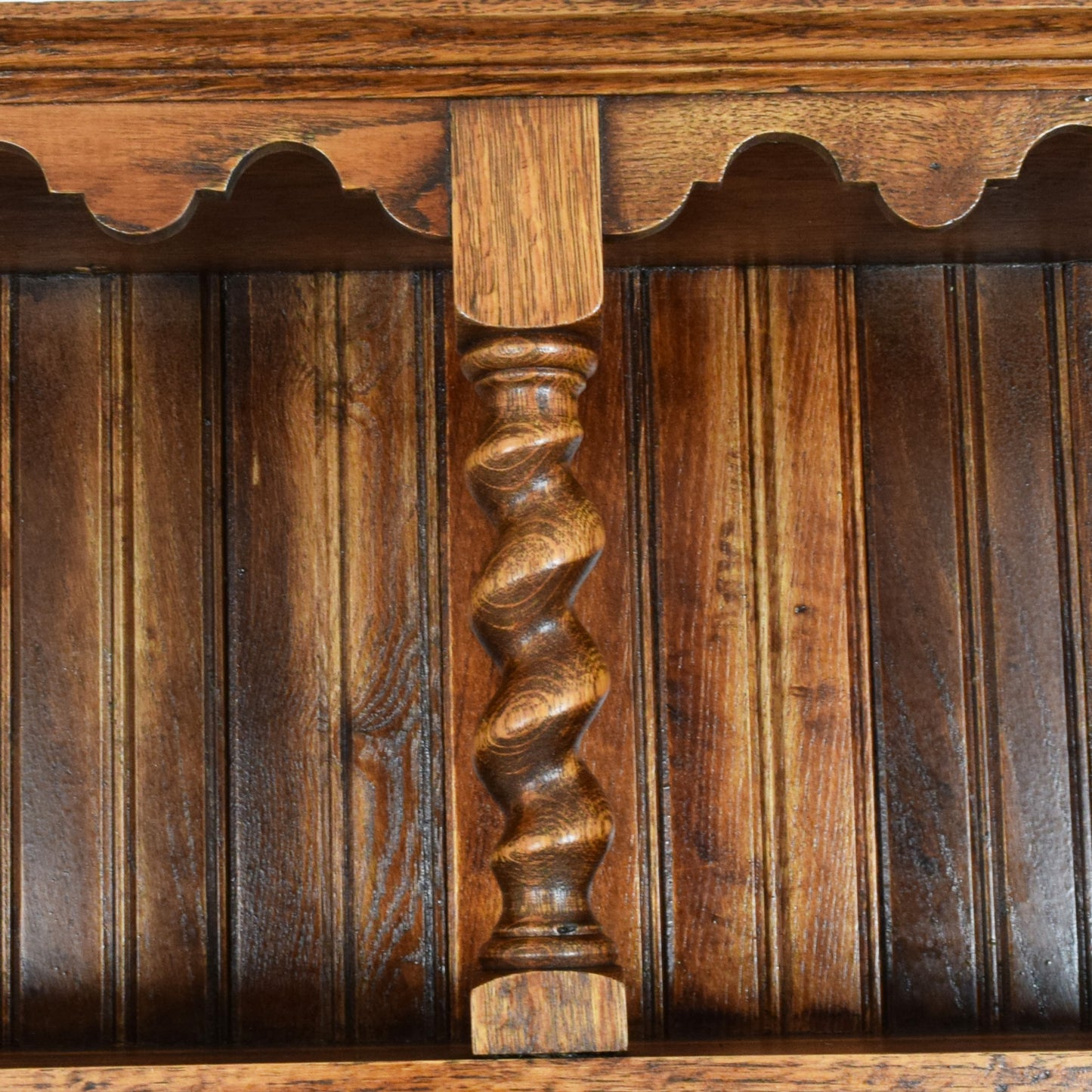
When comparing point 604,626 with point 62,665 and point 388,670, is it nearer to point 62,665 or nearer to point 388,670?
point 388,670

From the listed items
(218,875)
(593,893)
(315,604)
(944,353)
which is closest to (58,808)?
(218,875)

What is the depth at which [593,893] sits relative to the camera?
158cm

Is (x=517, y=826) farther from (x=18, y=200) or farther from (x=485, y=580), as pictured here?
(x=18, y=200)

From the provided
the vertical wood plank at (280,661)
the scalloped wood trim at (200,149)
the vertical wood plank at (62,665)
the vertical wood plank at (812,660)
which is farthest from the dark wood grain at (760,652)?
the vertical wood plank at (62,665)

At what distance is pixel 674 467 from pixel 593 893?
1.45 feet

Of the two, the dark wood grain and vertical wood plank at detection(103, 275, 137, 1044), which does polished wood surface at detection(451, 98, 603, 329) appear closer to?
the dark wood grain

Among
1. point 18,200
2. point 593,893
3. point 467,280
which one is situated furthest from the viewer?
point 593,893

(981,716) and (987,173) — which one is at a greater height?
(987,173)

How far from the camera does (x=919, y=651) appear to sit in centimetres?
162

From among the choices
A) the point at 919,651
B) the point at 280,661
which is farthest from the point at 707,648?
the point at 280,661

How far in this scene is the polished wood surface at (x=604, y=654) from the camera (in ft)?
5.18

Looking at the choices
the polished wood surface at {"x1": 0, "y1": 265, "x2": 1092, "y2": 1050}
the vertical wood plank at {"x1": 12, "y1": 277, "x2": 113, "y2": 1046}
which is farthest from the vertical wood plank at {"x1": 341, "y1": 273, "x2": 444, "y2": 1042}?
the vertical wood plank at {"x1": 12, "y1": 277, "x2": 113, "y2": 1046}

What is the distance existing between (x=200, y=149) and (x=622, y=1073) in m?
0.79

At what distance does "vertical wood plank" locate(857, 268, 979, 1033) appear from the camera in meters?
1.59
